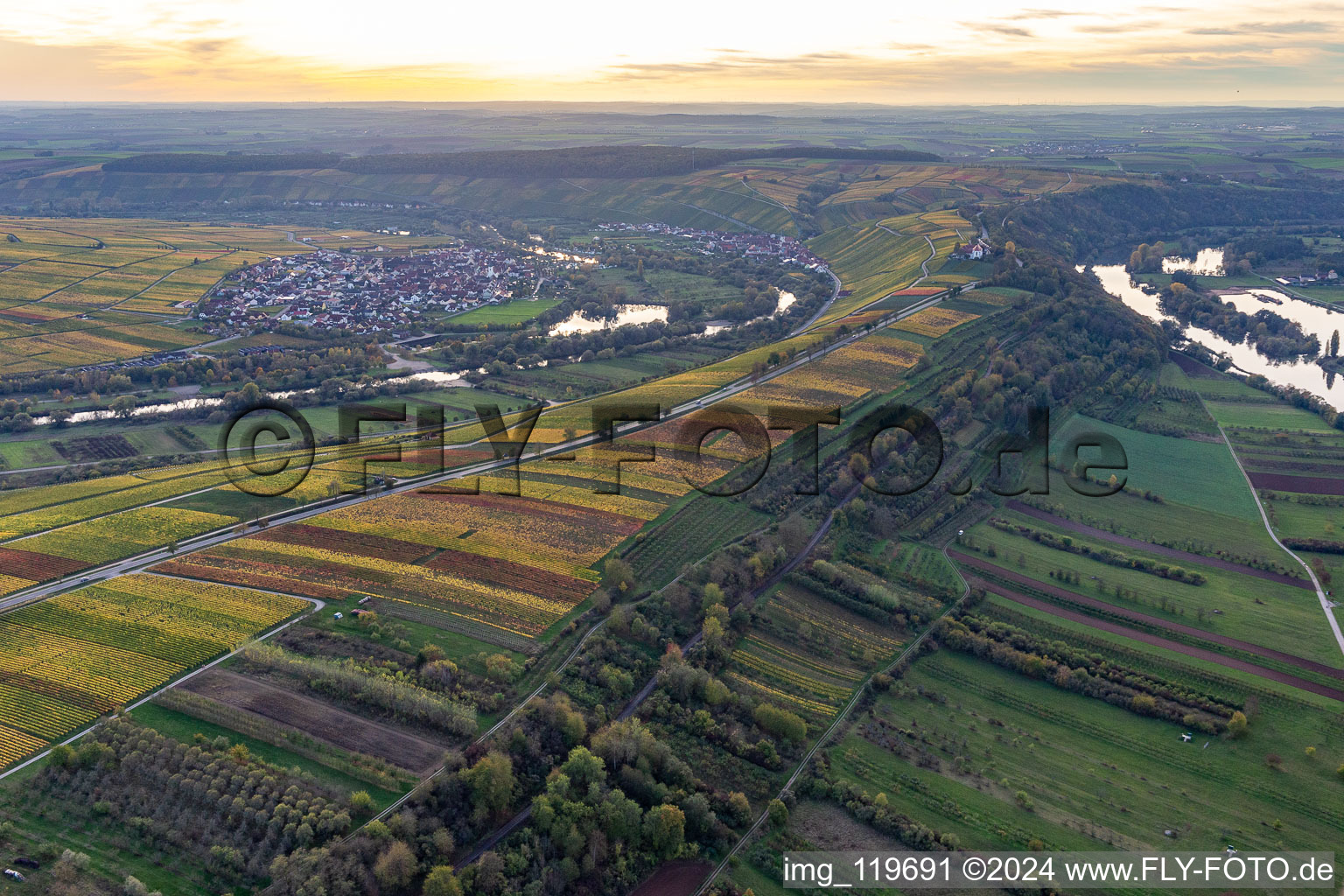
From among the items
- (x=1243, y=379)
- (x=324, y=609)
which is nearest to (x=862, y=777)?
(x=324, y=609)

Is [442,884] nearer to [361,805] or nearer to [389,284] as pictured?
[361,805]

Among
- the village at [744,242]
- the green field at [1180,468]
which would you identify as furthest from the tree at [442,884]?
the village at [744,242]

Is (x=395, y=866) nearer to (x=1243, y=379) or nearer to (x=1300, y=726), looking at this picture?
(x=1300, y=726)

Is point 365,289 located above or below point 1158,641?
above

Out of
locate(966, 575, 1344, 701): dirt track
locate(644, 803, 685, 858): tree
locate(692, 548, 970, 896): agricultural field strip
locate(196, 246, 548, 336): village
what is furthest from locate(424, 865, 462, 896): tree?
locate(196, 246, 548, 336): village

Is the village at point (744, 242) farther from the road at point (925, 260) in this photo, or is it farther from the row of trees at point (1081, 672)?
the row of trees at point (1081, 672)

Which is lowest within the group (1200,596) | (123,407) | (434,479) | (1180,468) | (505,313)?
(1200,596)

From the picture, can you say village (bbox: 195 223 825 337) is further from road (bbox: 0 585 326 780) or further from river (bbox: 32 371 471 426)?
road (bbox: 0 585 326 780)

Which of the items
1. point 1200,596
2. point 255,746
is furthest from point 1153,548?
point 255,746
